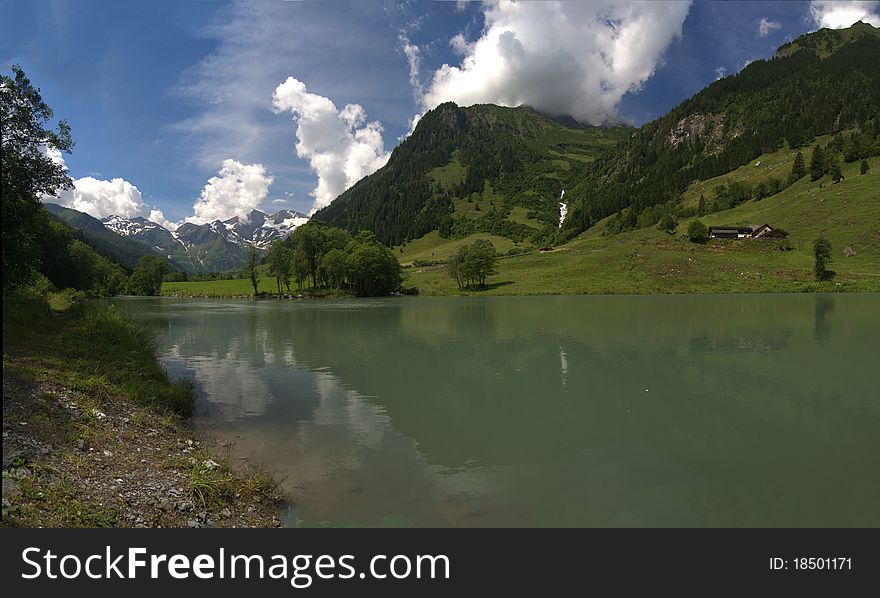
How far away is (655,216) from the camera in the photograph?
182375 mm

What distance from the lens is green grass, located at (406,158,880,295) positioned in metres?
104

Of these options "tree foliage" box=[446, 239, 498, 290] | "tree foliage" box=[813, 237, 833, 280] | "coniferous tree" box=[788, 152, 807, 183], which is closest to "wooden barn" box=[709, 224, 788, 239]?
"tree foliage" box=[813, 237, 833, 280]

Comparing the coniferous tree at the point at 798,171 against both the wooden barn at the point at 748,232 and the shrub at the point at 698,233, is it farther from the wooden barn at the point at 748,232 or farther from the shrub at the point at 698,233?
the shrub at the point at 698,233

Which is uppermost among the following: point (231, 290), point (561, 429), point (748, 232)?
point (748, 232)

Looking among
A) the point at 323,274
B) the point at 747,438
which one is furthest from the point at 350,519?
the point at 323,274

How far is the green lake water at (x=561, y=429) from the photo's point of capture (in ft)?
33.2

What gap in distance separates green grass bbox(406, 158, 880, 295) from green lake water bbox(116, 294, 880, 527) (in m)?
78.0

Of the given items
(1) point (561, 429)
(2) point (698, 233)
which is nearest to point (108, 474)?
(1) point (561, 429)

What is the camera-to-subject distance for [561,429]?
1560cm

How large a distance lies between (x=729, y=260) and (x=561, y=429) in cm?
12140

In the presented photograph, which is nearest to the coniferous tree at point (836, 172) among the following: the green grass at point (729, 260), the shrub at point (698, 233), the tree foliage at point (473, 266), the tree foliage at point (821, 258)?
the green grass at point (729, 260)

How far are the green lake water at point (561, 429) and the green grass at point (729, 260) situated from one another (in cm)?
7800

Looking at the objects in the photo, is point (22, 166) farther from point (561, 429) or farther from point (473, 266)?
point (473, 266)

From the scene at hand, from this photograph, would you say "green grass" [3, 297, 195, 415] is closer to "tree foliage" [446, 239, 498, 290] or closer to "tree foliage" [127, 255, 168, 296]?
"tree foliage" [446, 239, 498, 290]
